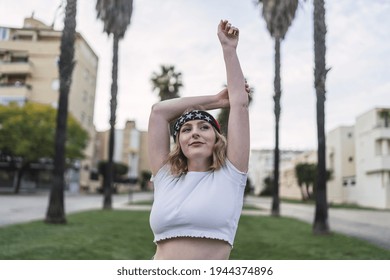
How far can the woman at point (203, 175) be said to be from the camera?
4.83 feet

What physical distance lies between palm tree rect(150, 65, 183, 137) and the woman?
951 inches

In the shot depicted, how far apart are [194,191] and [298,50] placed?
4.20m

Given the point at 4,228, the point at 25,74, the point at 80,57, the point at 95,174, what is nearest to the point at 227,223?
the point at 4,228

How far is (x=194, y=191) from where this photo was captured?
4.88 feet

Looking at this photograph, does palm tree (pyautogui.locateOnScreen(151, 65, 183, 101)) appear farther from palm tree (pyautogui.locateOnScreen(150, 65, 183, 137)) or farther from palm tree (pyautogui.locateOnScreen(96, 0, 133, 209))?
palm tree (pyautogui.locateOnScreen(96, 0, 133, 209))

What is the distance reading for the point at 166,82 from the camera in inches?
1022

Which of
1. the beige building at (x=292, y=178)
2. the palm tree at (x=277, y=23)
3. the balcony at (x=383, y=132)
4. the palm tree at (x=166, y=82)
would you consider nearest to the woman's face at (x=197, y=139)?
the palm tree at (x=277, y=23)

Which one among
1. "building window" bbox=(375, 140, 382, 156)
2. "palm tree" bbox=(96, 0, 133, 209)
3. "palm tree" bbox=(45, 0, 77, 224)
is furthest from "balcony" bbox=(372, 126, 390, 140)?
"palm tree" bbox=(45, 0, 77, 224)

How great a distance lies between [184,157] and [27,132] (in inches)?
1239

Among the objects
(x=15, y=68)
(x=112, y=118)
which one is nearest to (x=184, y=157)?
(x=112, y=118)

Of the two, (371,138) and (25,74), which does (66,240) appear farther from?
(371,138)

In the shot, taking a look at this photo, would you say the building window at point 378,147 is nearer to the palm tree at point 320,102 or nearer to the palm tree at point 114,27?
the palm tree at point 114,27

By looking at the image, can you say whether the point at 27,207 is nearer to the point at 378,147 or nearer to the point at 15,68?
the point at 15,68

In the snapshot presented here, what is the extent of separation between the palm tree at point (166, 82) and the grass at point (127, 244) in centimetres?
1508
